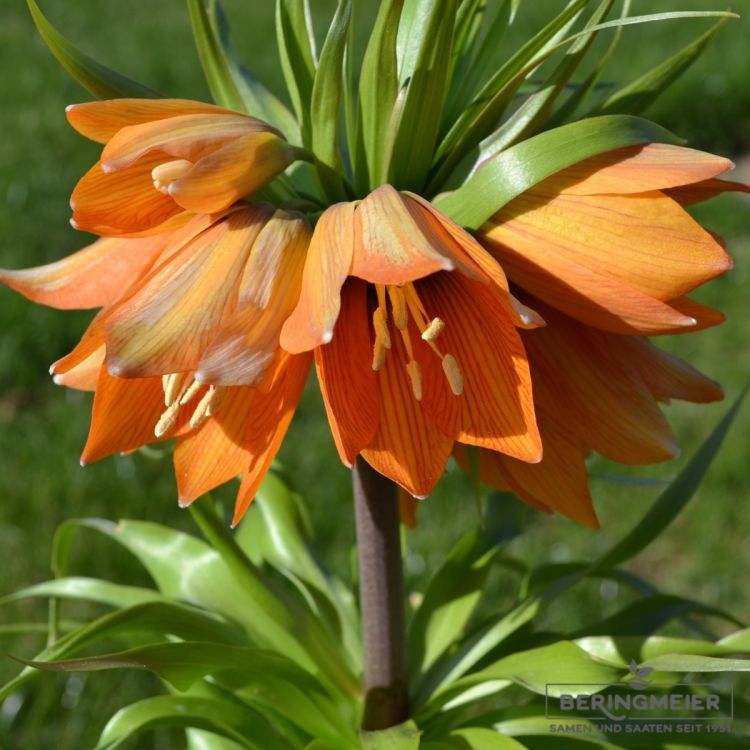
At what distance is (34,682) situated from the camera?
1722 mm

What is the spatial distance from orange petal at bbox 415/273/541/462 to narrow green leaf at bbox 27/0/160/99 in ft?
0.84

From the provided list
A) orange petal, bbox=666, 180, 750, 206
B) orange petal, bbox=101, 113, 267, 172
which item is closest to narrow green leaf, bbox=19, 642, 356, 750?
orange petal, bbox=101, 113, 267, 172

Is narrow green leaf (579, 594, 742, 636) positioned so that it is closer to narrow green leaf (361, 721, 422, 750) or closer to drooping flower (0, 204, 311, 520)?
narrow green leaf (361, 721, 422, 750)

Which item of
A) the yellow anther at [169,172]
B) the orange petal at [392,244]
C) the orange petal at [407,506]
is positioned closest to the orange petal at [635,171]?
the orange petal at [392,244]

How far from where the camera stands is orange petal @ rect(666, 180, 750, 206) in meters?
0.70

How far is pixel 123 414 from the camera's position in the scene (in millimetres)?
737

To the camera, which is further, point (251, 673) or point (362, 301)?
point (251, 673)

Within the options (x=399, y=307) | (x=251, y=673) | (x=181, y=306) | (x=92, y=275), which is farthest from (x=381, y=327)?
(x=251, y=673)

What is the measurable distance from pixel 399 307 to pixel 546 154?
0.13m

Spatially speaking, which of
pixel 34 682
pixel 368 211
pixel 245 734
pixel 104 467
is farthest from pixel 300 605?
pixel 104 467

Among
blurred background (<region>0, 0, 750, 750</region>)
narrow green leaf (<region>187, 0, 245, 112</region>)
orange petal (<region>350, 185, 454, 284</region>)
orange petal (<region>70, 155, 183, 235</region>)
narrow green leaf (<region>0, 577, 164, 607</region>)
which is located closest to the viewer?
orange petal (<region>350, 185, 454, 284</region>)

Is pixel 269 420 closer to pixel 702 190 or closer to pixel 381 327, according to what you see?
pixel 381 327

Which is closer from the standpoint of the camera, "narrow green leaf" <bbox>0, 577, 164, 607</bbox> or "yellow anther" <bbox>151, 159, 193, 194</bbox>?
"yellow anther" <bbox>151, 159, 193, 194</bbox>

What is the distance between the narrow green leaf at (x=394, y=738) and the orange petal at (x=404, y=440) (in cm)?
26
